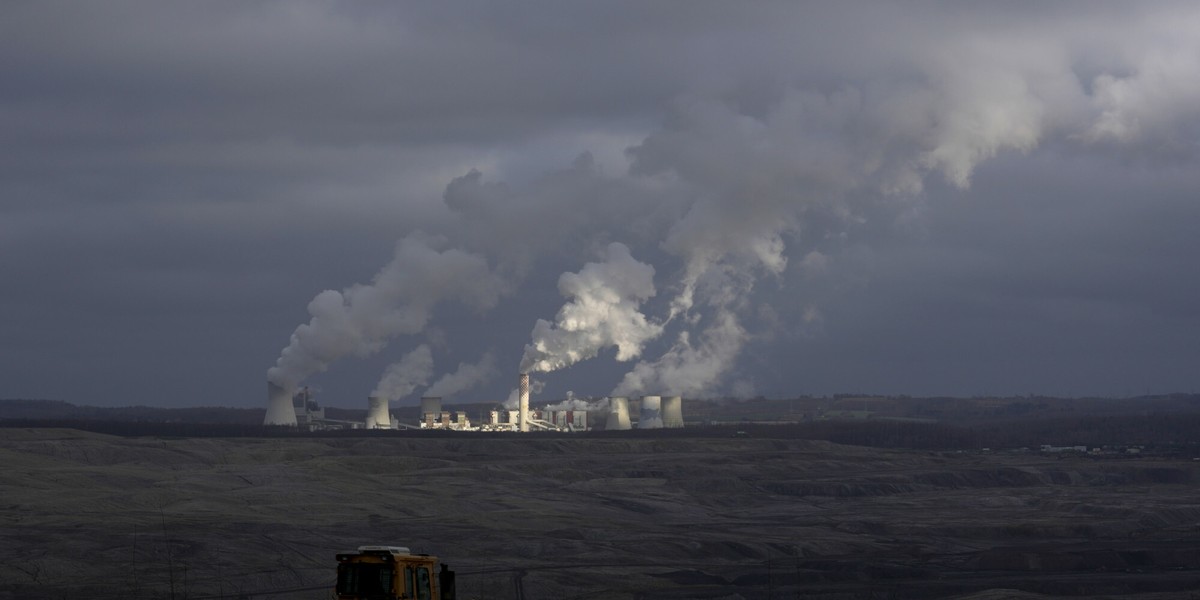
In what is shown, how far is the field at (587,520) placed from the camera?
7088cm

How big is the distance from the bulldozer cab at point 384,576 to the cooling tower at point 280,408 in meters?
158

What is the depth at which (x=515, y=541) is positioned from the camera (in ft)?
287

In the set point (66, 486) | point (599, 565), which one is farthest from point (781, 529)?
point (66, 486)

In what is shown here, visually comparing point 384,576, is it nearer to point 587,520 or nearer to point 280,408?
point 587,520

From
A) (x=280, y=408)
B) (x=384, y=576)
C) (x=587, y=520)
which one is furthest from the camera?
(x=280, y=408)

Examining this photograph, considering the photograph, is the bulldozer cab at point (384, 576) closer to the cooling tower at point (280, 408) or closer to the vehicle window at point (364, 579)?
the vehicle window at point (364, 579)

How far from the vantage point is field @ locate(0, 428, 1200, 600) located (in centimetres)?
7088

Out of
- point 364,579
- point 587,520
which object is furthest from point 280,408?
point 364,579

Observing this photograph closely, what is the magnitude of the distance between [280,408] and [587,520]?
9721 cm

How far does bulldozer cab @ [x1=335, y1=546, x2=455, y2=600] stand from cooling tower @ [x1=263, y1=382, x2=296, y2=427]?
517 ft

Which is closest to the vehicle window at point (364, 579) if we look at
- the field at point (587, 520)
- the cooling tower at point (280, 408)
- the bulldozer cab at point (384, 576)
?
the bulldozer cab at point (384, 576)

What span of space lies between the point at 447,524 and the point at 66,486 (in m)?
32.8

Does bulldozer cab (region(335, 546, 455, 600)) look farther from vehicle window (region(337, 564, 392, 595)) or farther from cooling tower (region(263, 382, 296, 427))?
cooling tower (region(263, 382, 296, 427))

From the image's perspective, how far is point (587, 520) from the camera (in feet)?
336
